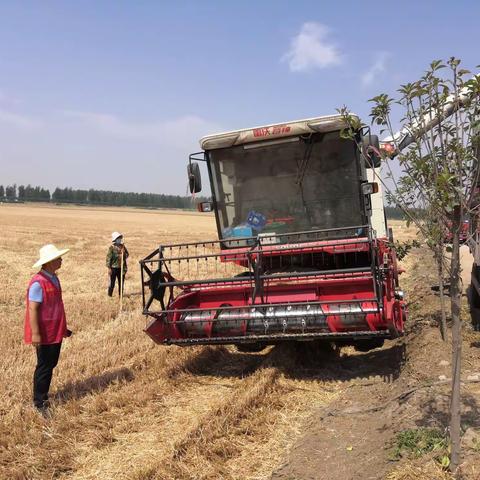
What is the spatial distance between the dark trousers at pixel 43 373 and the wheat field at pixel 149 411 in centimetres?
13

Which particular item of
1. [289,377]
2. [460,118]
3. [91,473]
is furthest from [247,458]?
[460,118]

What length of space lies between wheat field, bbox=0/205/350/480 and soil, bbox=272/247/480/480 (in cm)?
19

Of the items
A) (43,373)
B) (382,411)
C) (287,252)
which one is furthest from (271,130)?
(43,373)

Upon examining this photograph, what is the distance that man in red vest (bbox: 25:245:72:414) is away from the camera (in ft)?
15.6

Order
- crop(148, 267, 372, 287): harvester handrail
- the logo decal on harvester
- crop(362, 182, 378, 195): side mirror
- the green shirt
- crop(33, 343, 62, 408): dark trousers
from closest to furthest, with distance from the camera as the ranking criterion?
crop(33, 343, 62, 408): dark trousers, crop(148, 267, 372, 287): harvester handrail, crop(362, 182, 378, 195): side mirror, the logo decal on harvester, the green shirt

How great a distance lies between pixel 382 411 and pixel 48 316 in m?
3.09

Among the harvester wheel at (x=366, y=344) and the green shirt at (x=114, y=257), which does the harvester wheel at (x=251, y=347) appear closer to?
the harvester wheel at (x=366, y=344)

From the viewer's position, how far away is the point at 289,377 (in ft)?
17.8

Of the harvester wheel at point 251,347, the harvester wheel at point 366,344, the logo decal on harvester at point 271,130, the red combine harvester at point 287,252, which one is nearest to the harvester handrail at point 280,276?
the red combine harvester at point 287,252

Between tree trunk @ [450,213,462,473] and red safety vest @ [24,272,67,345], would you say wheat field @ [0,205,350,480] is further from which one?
tree trunk @ [450,213,462,473]

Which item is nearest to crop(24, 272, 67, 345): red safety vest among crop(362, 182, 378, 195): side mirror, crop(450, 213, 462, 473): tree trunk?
crop(450, 213, 462, 473): tree trunk

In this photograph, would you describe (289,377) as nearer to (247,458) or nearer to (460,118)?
(247,458)

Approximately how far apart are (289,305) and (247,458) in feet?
6.44

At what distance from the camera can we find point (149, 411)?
4629 millimetres
